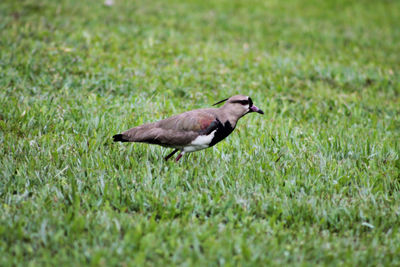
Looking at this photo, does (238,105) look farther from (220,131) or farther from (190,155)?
(190,155)

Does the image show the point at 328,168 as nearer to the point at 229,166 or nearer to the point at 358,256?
the point at 229,166

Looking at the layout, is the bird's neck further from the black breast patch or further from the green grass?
the green grass

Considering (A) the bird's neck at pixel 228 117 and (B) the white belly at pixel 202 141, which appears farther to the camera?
(A) the bird's neck at pixel 228 117

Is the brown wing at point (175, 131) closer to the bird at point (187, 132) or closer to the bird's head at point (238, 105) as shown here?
the bird at point (187, 132)

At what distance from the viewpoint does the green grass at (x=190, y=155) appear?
3564mm

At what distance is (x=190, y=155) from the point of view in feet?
17.8

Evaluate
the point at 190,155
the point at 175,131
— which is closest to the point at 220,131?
the point at 175,131

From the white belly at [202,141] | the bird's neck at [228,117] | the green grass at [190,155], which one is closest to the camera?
the green grass at [190,155]

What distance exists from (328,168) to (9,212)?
3311 millimetres

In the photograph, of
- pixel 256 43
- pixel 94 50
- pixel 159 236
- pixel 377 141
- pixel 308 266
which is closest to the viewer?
pixel 308 266

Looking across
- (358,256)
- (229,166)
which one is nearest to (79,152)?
(229,166)

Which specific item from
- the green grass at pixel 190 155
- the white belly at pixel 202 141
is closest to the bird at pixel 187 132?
the white belly at pixel 202 141

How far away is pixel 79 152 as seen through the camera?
5035 mm

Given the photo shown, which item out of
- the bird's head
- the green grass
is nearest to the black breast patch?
the bird's head
